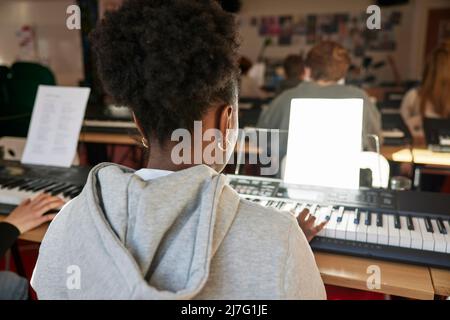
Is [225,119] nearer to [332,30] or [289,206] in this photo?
[289,206]

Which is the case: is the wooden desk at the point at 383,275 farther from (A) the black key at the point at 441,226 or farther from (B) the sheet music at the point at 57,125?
(B) the sheet music at the point at 57,125

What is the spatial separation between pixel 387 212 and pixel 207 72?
0.82 m

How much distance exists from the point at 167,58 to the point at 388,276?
0.76 metres

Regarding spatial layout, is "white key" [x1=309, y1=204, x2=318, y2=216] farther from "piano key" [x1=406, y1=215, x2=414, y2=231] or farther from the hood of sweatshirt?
the hood of sweatshirt

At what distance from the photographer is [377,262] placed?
3.60 feet

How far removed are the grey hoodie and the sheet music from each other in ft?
3.73

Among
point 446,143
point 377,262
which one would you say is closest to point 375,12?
point 377,262

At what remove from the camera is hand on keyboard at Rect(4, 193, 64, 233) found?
133cm

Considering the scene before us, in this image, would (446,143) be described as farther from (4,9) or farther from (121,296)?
(4,9)

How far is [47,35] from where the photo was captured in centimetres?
731

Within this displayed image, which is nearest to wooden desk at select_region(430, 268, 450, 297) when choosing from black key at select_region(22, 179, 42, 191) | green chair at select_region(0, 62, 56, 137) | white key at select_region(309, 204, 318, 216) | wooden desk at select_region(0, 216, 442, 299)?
wooden desk at select_region(0, 216, 442, 299)

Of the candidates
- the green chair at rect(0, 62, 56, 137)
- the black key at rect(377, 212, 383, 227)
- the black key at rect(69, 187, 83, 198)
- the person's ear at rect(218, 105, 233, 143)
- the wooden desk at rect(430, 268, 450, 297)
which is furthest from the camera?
the green chair at rect(0, 62, 56, 137)

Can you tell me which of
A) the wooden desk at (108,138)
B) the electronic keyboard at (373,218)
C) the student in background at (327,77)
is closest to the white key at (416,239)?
the electronic keyboard at (373,218)

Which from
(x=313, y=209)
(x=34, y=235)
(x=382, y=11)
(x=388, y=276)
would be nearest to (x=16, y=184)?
(x=34, y=235)
